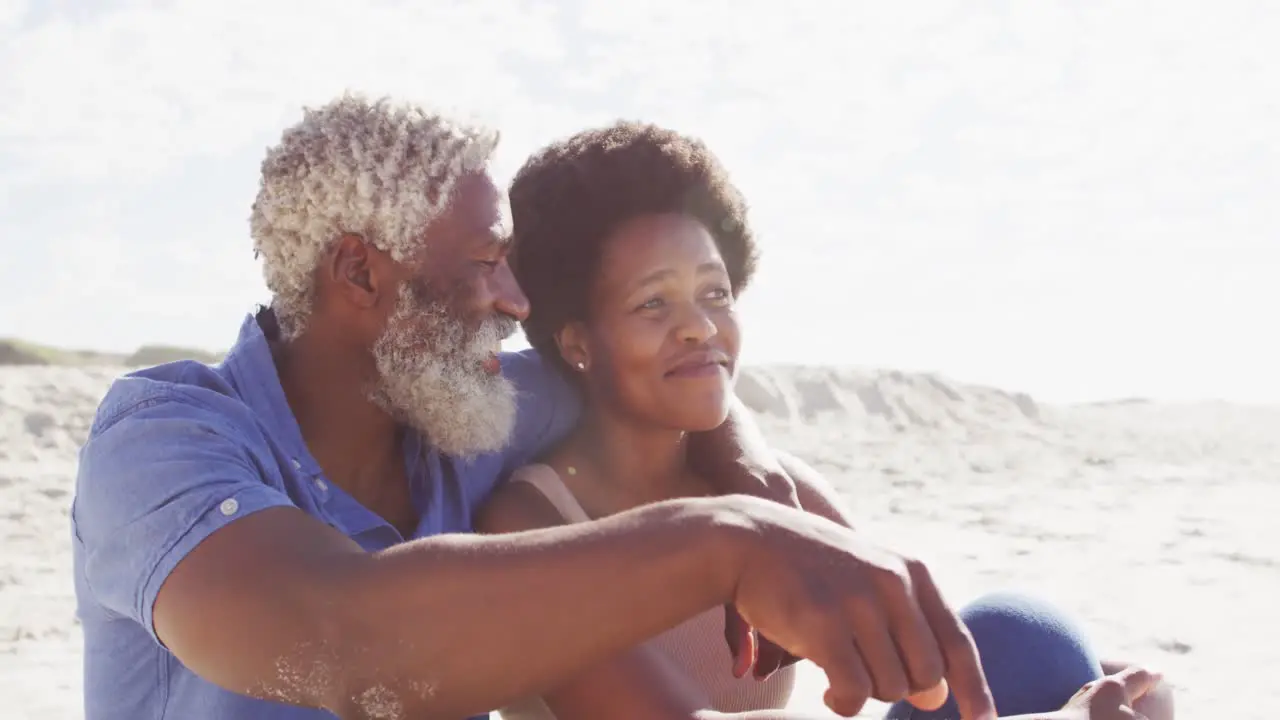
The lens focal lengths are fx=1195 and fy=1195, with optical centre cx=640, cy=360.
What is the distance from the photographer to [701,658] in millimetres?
2512

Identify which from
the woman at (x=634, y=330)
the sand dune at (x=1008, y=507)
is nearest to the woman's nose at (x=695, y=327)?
the woman at (x=634, y=330)

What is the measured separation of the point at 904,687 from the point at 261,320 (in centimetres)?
160

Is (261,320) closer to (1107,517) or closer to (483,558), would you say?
(483,558)

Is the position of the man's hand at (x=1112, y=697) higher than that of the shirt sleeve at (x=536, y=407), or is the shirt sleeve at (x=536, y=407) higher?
the shirt sleeve at (x=536, y=407)

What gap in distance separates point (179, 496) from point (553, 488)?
1037 mm

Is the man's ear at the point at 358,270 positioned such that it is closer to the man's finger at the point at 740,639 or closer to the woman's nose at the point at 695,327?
the woman's nose at the point at 695,327

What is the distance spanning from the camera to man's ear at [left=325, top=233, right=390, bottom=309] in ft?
7.50

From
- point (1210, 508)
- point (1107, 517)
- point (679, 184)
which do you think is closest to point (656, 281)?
point (679, 184)

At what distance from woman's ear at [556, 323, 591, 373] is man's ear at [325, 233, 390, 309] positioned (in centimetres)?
56

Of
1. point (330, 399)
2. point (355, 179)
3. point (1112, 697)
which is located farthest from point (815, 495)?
point (355, 179)

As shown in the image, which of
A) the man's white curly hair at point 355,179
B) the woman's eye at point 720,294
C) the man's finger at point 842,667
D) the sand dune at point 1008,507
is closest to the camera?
the man's finger at point 842,667

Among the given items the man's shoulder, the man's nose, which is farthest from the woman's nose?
the man's shoulder

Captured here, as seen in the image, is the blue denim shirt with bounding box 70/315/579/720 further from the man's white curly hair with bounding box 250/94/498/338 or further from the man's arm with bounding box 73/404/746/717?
the man's white curly hair with bounding box 250/94/498/338

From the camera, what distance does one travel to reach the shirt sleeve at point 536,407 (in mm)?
2719
